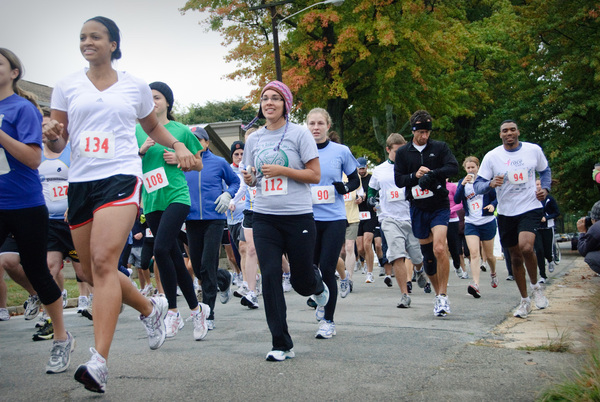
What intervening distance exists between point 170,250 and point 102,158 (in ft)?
6.15

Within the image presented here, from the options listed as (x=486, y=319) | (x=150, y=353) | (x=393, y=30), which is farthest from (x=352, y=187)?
(x=393, y=30)

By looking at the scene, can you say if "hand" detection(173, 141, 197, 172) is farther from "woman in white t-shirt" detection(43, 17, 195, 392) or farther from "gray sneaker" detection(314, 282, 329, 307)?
"gray sneaker" detection(314, 282, 329, 307)

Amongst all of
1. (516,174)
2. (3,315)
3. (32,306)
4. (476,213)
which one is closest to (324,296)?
(516,174)

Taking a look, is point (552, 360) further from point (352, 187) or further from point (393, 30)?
point (393, 30)

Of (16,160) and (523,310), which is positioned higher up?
(16,160)

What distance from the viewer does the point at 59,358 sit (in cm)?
464

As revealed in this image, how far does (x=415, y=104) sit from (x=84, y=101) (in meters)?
22.6

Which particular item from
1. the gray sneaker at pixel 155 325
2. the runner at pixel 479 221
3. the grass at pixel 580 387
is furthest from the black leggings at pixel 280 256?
the runner at pixel 479 221

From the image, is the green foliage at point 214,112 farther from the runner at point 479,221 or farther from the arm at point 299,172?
the arm at point 299,172

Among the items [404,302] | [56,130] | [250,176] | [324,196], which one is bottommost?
[404,302]

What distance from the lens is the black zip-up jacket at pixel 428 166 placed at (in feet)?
24.6

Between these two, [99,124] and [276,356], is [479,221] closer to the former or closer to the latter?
[276,356]

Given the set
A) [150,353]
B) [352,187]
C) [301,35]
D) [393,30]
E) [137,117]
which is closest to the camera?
[137,117]

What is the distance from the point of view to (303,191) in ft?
17.4
